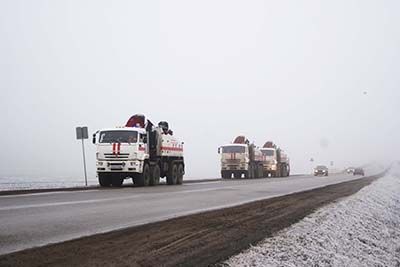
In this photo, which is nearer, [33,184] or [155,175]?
[155,175]

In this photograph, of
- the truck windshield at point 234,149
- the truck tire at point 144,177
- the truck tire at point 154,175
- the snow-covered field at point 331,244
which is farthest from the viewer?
the truck windshield at point 234,149

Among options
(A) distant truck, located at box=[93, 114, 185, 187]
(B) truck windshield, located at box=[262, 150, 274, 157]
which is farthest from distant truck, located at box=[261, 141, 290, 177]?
(A) distant truck, located at box=[93, 114, 185, 187]

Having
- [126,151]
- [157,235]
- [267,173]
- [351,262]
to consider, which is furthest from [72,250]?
[267,173]

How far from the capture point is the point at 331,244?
8891 mm

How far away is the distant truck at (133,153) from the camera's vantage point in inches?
953

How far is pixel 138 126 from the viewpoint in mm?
27062

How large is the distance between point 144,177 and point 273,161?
31233 millimetres

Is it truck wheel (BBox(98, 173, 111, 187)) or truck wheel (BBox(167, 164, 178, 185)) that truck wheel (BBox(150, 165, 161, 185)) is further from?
truck wheel (BBox(98, 173, 111, 187))

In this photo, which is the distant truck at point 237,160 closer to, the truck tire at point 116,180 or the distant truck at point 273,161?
the distant truck at point 273,161

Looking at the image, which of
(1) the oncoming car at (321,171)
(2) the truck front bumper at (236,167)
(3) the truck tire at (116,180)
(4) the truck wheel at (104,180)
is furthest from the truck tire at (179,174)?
(1) the oncoming car at (321,171)

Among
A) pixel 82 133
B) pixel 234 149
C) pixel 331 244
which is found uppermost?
pixel 82 133

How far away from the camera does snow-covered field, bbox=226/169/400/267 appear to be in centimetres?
729

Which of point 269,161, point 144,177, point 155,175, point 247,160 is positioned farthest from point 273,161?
point 144,177

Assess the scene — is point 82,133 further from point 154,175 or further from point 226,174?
point 226,174
